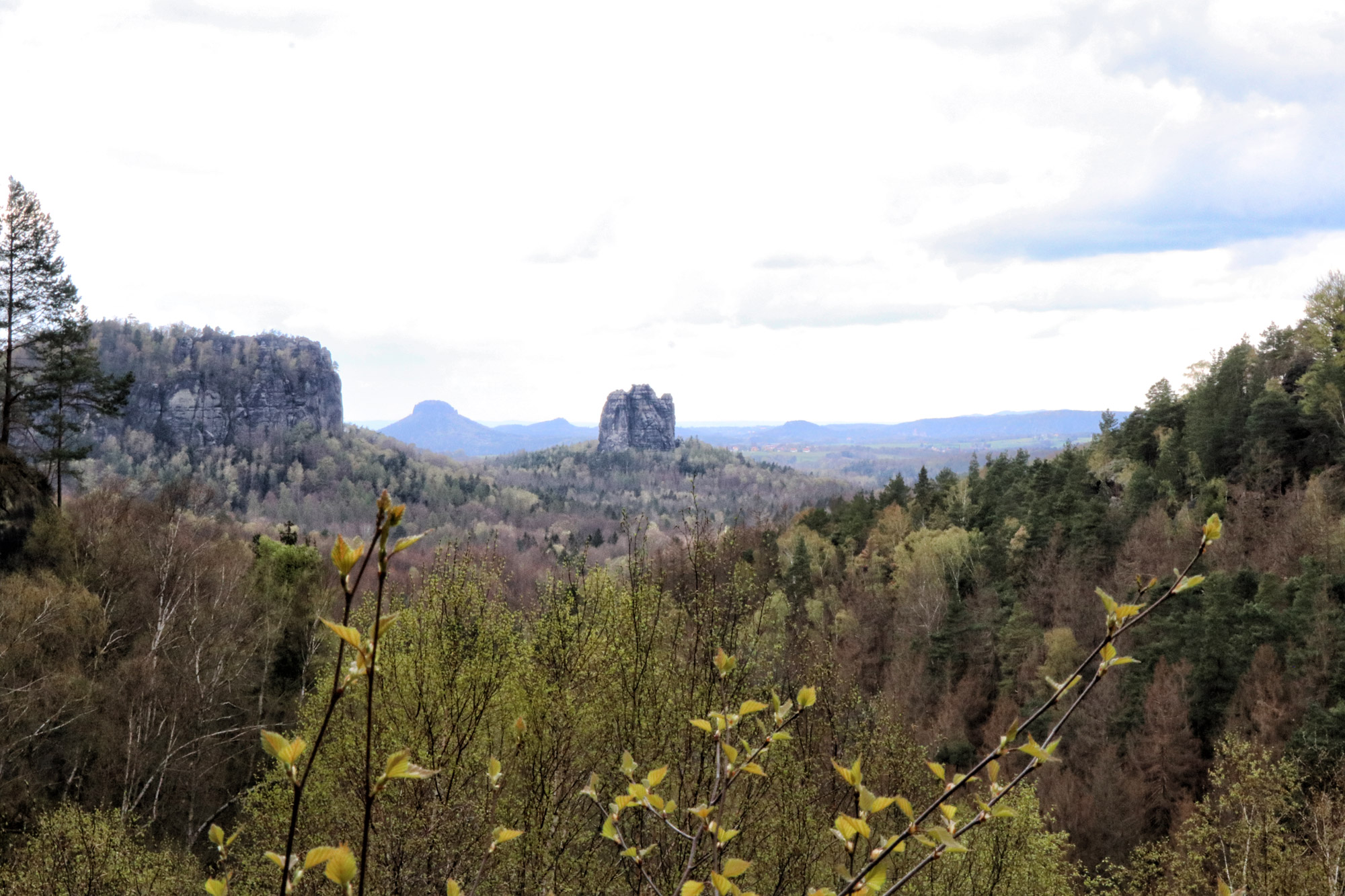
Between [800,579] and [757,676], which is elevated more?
[757,676]

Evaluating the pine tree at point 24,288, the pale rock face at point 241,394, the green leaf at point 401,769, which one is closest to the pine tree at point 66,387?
the pine tree at point 24,288

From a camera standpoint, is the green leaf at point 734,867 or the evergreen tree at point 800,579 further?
the evergreen tree at point 800,579

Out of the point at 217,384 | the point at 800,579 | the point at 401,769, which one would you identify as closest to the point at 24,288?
the point at 401,769

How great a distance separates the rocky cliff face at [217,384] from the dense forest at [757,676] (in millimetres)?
110081

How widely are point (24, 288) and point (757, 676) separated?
27.4 m

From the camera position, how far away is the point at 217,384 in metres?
151

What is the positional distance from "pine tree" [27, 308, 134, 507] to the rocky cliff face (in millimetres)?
131405

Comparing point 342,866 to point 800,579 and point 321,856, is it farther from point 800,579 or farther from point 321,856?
point 800,579

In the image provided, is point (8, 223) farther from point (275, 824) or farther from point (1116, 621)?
point (1116, 621)

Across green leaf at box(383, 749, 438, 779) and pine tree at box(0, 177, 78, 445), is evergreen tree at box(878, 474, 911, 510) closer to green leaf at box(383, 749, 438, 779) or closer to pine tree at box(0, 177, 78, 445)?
pine tree at box(0, 177, 78, 445)

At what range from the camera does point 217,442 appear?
5787 inches

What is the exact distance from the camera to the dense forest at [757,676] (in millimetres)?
10391

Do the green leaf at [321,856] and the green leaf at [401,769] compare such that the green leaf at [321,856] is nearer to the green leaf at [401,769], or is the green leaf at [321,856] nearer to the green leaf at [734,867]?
the green leaf at [401,769]

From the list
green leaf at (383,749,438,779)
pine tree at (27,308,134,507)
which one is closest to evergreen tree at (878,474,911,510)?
pine tree at (27,308,134,507)
